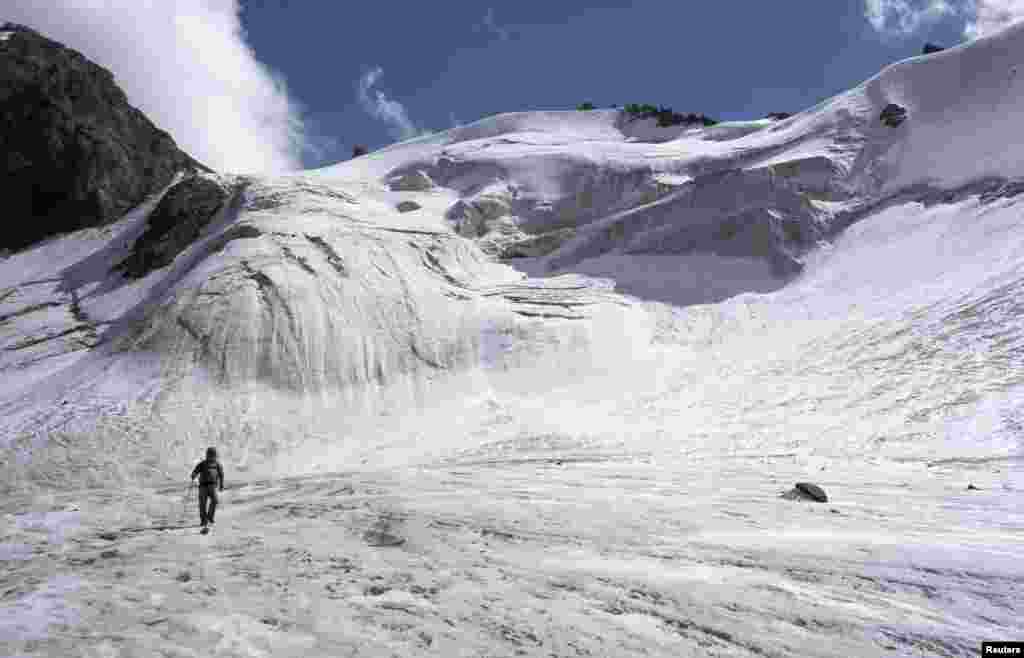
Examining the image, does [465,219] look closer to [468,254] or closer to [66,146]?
[468,254]

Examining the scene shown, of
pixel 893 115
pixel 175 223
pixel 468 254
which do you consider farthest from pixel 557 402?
pixel 893 115

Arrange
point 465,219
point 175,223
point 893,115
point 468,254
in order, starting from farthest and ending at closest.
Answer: point 893,115 < point 465,219 < point 175,223 < point 468,254

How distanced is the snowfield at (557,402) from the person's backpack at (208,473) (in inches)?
27.3

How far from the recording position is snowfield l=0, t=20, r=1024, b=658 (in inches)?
204

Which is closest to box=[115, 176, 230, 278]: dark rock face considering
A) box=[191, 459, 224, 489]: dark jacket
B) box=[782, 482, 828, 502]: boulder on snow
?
box=[191, 459, 224, 489]: dark jacket

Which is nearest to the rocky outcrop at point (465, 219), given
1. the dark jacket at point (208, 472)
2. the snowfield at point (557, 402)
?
the snowfield at point (557, 402)

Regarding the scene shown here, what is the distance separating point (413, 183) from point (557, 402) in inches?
1038

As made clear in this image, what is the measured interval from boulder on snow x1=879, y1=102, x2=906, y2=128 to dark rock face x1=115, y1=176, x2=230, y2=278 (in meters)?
38.9

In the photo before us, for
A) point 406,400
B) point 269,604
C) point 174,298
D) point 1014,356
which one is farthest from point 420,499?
point 174,298

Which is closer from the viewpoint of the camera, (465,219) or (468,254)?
(468,254)

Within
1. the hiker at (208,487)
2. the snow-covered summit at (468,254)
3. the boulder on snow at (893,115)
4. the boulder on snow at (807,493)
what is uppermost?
the boulder on snow at (893,115)

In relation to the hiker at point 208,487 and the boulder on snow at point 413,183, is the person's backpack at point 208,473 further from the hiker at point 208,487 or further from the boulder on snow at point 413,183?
the boulder on snow at point 413,183

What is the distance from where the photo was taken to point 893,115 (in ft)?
129

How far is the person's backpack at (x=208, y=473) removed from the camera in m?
9.01
